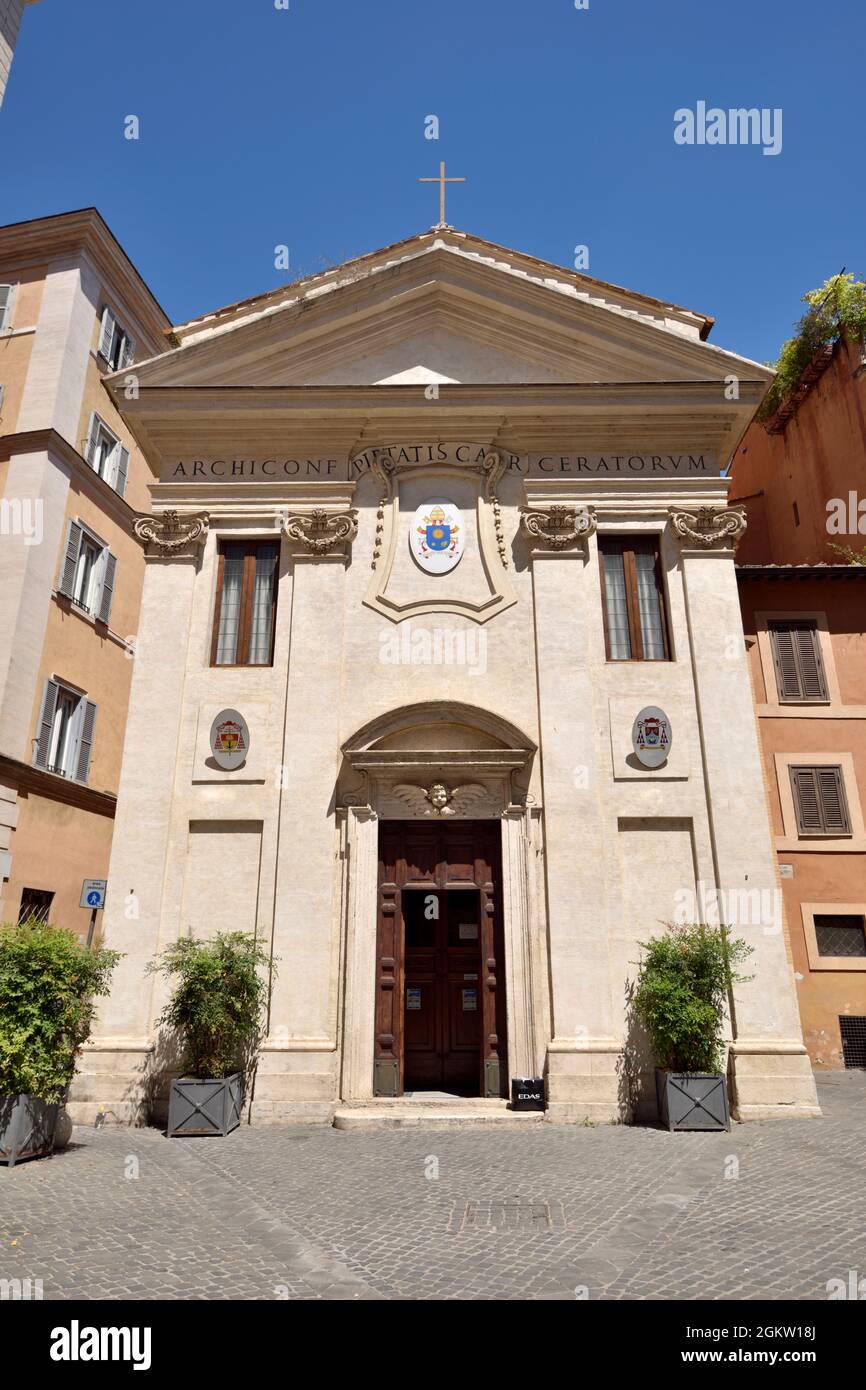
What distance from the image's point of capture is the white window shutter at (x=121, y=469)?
19.8 meters

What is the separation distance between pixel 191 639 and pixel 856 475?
50.9ft

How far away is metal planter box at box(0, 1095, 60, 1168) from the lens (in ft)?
27.8

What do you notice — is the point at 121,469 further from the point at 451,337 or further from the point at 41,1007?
the point at 41,1007

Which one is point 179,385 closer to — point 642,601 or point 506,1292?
point 642,601

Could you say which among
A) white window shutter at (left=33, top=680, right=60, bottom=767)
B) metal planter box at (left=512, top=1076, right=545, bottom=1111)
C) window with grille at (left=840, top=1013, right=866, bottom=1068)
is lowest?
metal planter box at (left=512, top=1076, right=545, bottom=1111)

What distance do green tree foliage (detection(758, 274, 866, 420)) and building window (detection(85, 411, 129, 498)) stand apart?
15.0m

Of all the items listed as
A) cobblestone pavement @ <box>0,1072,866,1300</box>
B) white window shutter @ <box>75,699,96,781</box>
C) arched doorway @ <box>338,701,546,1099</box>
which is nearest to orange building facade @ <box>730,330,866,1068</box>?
cobblestone pavement @ <box>0,1072,866,1300</box>

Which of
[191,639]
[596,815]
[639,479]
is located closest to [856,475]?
[639,479]

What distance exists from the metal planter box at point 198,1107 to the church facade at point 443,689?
797 millimetres

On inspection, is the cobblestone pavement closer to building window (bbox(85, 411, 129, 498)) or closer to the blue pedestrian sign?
the blue pedestrian sign

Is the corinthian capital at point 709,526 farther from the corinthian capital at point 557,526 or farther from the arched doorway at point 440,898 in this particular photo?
the arched doorway at point 440,898

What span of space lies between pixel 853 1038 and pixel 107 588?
17.2 metres

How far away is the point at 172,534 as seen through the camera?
13172mm

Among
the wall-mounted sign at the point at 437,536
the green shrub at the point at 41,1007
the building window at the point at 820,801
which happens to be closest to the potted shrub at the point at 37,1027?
the green shrub at the point at 41,1007
